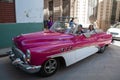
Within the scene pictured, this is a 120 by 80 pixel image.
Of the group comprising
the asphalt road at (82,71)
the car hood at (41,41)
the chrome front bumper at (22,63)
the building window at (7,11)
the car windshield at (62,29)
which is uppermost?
the building window at (7,11)

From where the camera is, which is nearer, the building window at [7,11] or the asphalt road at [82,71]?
the asphalt road at [82,71]

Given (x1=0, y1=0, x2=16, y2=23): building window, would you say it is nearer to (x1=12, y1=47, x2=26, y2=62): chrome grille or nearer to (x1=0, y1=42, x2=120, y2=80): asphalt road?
(x1=0, y1=42, x2=120, y2=80): asphalt road

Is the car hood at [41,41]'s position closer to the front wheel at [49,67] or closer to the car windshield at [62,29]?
the car windshield at [62,29]

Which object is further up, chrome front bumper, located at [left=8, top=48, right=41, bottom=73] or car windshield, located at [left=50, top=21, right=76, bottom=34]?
car windshield, located at [left=50, top=21, right=76, bottom=34]

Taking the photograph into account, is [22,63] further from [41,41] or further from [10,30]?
[10,30]

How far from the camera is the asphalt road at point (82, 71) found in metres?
4.41

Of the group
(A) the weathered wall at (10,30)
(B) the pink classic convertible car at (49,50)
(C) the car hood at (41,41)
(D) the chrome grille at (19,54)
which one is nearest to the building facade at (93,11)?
(A) the weathered wall at (10,30)

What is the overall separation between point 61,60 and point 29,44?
3.73 feet

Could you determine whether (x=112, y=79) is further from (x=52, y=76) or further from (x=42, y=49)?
(x=42, y=49)

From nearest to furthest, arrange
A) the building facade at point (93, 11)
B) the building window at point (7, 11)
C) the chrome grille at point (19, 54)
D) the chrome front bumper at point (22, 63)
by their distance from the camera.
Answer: the chrome front bumper at point (22, 63)
the chrome grille at point (19, 54)
the building window at point (7, 11)
the building facade at point (93, 11)

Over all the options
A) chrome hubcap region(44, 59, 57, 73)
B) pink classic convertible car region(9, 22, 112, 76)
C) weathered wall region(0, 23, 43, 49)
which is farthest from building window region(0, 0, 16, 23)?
chrome hubcap region(44, 59, 57, 73)

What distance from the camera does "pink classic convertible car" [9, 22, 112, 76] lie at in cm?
391

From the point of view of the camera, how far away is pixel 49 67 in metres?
4.32

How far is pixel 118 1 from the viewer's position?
14422mm
